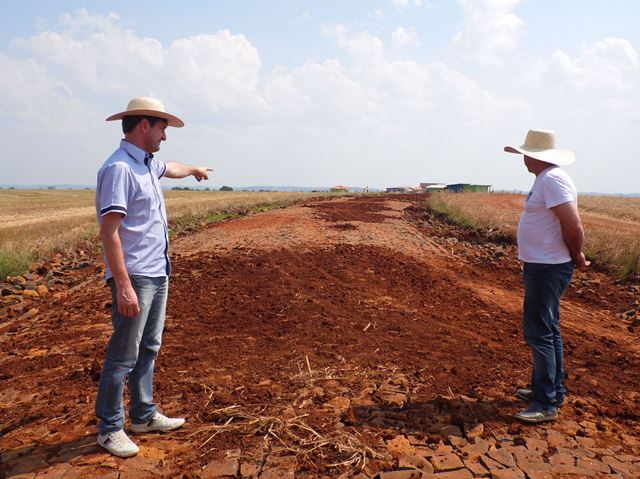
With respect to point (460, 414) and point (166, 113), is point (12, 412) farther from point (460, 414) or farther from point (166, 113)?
point (460, 414)

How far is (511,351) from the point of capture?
5.06m

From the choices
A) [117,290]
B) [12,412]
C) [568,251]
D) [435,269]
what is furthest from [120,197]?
[435,269]

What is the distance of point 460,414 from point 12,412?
3.37 m

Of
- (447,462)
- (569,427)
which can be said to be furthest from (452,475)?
(569,427)

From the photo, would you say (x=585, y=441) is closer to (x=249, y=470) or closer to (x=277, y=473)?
(x=277, y=473)

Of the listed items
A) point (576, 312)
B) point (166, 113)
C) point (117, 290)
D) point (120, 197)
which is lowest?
point (576, 312)

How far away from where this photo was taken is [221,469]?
290 cm

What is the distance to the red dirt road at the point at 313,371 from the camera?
3115mm

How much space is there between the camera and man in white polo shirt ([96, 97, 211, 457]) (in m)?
2.81

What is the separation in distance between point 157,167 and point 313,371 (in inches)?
87.6

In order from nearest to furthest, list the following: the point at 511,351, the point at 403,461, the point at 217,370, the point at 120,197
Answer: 1. the point at 120,197
2. the point at 403,461
3. the point at 217,370
4. the point at 511,351

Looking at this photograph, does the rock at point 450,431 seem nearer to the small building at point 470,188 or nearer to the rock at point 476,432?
the rock at point 476,432

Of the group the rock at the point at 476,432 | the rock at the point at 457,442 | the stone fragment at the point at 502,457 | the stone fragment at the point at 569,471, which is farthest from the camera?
the rock at the point at 476,432

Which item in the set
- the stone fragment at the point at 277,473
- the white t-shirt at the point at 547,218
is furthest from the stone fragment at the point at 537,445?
the stone fragment at the point at 277,473
